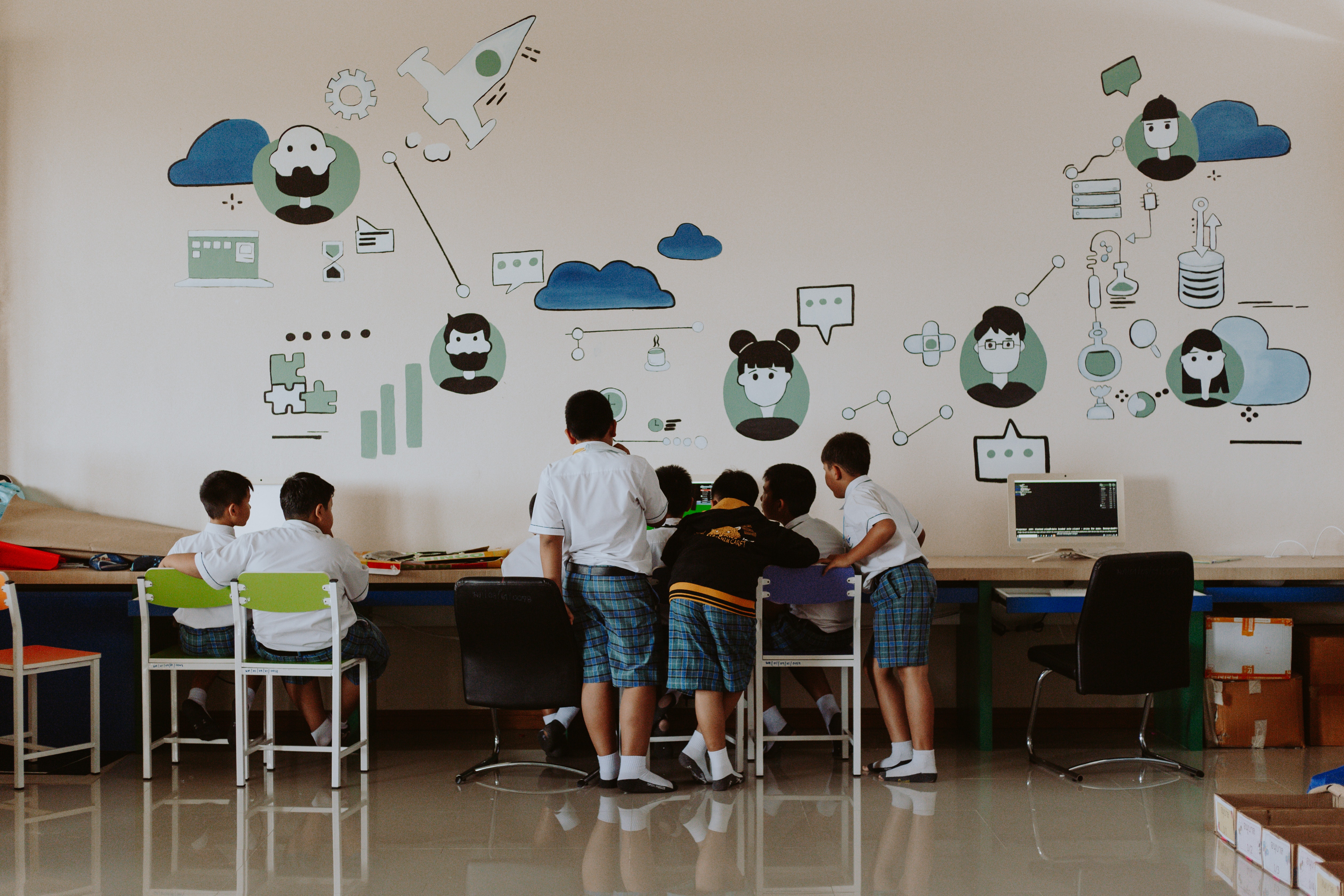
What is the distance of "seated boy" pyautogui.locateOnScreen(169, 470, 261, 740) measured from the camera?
3498 millimetres

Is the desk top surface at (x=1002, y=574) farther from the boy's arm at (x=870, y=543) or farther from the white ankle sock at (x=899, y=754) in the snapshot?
the white ankle sock at (x=899, y=754)

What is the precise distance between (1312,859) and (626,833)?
1696 millimetres

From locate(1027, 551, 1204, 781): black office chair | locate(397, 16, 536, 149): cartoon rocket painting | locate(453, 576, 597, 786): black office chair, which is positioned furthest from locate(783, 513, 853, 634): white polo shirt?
locate(397, 16, 536, 149): cartoon rocket painting

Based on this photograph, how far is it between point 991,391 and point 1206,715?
1517 mm

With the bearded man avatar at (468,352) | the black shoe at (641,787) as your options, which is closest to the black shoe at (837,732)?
the black shoe at (641,787)

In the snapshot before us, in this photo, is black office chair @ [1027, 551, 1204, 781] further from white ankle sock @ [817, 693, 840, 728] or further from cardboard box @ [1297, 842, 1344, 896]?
cardboard box @ [1297, 842, 1344, 896]

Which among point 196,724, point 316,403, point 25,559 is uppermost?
point 316,403

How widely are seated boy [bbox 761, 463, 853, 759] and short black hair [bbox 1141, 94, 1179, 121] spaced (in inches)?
89.1

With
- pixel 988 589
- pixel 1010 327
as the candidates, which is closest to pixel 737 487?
pixel 988 589

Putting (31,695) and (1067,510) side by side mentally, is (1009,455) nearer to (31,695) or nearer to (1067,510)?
(1067,510)

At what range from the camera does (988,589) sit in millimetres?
3828

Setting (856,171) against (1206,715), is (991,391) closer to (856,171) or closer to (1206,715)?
(856,171)

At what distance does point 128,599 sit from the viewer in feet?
12.3

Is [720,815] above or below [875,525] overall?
below
